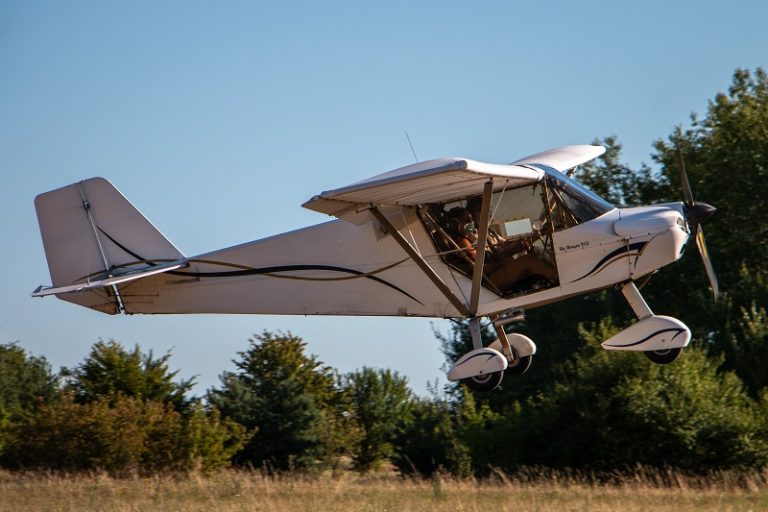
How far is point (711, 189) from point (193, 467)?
25.7m

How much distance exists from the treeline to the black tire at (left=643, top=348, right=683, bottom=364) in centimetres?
1086

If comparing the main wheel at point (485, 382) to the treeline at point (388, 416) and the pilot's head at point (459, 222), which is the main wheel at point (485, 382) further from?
the treeline at point (388, 416)

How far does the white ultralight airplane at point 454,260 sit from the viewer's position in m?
11.4

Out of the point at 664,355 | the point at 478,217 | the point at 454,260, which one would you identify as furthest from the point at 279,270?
the point at 664,355

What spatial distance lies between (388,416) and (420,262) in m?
16.3

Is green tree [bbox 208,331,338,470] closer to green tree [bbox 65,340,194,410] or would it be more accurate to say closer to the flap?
green tree [bbox 65,340,194,410]

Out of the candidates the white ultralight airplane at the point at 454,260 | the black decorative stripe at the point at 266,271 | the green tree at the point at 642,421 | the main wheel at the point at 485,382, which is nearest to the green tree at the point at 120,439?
the green tree at the point at 642,421

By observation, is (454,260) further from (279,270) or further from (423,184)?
(279,270)

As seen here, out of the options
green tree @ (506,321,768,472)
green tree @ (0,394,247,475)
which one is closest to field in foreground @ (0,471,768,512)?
green tree @ (0,394,247,475)

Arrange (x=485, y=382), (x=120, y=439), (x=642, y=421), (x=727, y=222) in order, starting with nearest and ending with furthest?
1. (x=485, y=382)
2. (x=120, y=439)
3. (x=642, y=421)
4. (x=727, y=222)

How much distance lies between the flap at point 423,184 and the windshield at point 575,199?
10.8 inches

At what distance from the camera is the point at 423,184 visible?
1082cm

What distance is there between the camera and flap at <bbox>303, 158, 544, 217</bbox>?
1037 centimetres

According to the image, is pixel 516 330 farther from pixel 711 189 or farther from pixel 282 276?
pixel 282 276
